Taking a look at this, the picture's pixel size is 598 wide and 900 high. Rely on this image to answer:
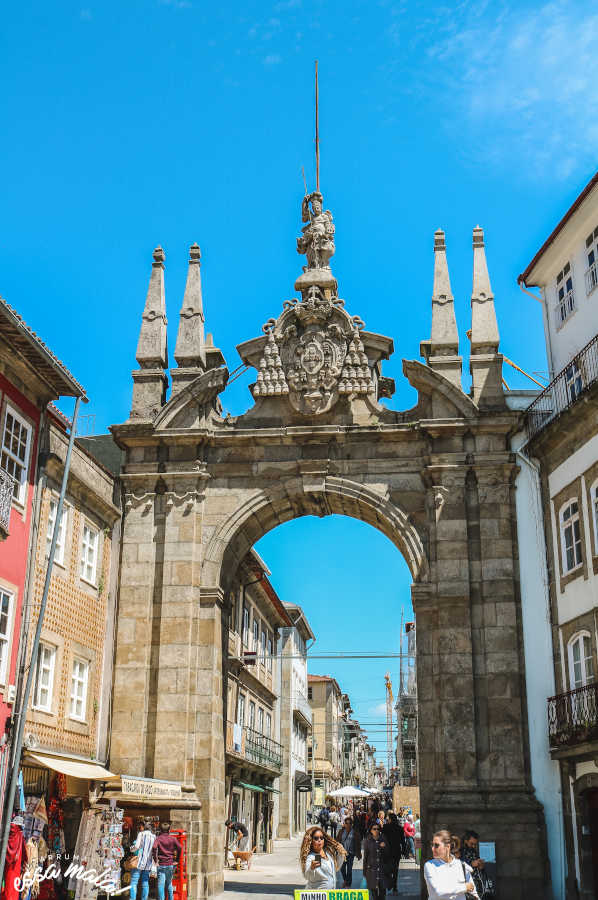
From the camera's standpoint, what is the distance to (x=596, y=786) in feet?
55.2

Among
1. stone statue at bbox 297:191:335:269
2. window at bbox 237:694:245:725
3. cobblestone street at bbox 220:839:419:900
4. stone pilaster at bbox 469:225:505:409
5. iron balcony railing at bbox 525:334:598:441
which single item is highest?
stone statue at bbox 297:191:335:269

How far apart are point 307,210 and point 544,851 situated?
15.3 m

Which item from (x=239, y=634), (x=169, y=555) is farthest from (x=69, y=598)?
(x=239, y=634)

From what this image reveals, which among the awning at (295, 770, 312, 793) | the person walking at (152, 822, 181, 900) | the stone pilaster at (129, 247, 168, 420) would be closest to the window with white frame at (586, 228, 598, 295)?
the stone pilaster at (129, 247, 168, 420)

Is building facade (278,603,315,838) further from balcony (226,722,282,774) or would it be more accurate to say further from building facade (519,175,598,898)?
building facade (519,175,598,898)

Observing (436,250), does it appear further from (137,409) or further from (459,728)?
(459,728)

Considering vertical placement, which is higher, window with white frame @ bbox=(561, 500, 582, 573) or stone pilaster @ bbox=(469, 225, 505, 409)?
stone pilaster @ bbox=(469, 225, 505, 409)

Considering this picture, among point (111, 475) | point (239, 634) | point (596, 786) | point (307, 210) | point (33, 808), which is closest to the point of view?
point (33, 808)

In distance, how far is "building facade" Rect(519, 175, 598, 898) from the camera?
17250 mm

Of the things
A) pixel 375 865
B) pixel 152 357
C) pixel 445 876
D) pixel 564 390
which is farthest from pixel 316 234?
pixel 445 876

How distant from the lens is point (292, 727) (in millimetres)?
48188

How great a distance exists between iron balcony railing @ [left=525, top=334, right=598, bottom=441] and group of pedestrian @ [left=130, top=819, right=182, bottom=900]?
1065 centimetres

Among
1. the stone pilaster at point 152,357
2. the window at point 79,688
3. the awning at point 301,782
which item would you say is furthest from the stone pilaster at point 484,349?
the awning at point 301,782

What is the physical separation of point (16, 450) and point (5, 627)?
119 inches
